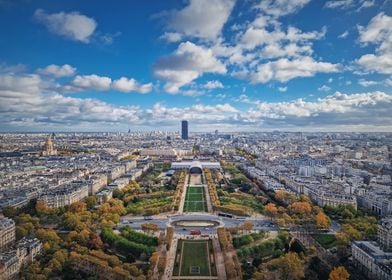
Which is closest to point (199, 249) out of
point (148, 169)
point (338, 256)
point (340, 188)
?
point (338, 256)

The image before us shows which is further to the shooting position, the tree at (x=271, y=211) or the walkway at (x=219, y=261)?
the tree at (x=271, y=211)

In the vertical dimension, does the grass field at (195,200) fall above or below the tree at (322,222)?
below

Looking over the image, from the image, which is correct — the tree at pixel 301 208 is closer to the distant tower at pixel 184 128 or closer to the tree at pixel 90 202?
the tree at pixel 90 202

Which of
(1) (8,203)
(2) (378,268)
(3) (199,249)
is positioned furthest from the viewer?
(1) (8,203)

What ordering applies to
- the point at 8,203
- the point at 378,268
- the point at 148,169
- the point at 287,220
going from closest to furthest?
1. the point at 378,268
2. the point at 287,220
3. the point at 8,203
4. the point at 148,169

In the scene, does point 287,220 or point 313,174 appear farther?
point 313,174

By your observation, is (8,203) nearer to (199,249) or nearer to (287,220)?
(199,249)

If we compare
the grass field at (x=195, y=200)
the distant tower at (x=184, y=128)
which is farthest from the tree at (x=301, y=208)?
the distant tower at (x=184, y=128)
